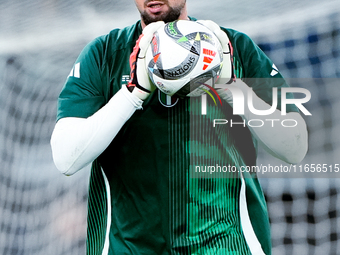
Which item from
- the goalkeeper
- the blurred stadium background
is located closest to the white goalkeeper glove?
the goalkeeper

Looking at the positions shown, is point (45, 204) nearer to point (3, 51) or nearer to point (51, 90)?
point (51, 90)

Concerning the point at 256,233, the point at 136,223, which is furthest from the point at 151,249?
the point at 256,233

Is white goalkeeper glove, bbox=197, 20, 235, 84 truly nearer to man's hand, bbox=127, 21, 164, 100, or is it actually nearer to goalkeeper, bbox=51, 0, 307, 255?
goalkeeper, bbox=51, 0, 307, 255

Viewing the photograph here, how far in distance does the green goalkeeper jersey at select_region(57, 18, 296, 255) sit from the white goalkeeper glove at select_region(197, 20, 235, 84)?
15 cm

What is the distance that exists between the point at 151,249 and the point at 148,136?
0.37 m

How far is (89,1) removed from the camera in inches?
97.4

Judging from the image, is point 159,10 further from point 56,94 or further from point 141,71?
point 56,94

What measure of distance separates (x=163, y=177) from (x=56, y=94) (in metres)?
1.19

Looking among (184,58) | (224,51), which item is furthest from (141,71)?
(224,51)

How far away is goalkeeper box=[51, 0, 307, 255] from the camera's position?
55.6 inches

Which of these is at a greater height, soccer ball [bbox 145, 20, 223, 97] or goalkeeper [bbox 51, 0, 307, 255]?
soccer ball [bbox 145, 20, 223, 97]

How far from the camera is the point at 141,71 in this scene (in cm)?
139

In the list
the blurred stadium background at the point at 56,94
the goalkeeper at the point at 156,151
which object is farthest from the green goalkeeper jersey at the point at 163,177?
the blurred stadium background at the point at 56,94

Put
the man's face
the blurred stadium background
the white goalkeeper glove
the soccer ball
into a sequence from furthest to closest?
the blurred stadium background, the man's face, the white goalkeeper glove, the soccer ball
